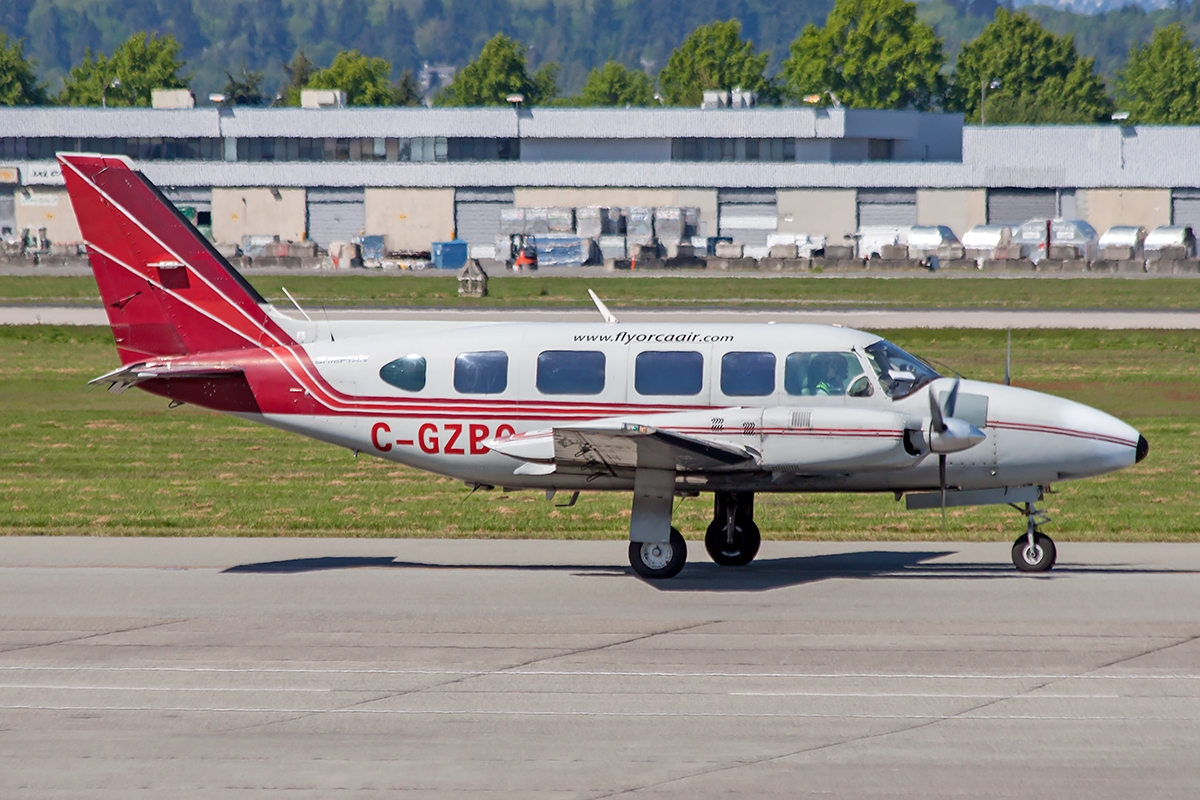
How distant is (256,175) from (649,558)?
98.1 m

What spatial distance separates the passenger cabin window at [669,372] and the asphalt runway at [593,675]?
2.09m

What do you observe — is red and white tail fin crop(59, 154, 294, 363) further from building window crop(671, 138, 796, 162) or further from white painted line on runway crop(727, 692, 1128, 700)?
building window crop(671, 138, 796, 162)

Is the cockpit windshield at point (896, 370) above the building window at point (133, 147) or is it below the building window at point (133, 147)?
below

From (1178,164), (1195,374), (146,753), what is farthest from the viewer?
(1178,164)

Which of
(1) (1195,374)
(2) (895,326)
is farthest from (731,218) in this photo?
(1) (1195,374)

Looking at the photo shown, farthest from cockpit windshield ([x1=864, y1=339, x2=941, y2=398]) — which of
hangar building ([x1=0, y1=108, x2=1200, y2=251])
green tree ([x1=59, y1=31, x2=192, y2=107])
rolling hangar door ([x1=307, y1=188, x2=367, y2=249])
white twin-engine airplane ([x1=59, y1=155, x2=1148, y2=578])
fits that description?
green tree ([x1=59, y1=31, x2=192, y2=107])

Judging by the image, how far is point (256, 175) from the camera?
108 metres

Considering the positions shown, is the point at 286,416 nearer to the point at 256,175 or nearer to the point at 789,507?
the point at 789,507

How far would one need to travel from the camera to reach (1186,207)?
100 metres

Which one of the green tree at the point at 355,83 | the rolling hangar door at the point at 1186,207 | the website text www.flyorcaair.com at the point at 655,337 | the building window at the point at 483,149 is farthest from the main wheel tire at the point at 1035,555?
the green tree at the point at 355,83

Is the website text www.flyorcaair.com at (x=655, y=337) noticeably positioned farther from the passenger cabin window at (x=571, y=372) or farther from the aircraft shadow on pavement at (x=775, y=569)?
the aircraft shadow on pavement at (x=775, y=569)

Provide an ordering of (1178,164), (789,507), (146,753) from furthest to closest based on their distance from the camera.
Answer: (1178,164), (789,507), (146,753)

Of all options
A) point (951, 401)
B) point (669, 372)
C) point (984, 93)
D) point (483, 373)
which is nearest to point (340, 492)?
point (483, 373)

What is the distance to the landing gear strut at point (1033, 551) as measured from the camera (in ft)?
51.4
